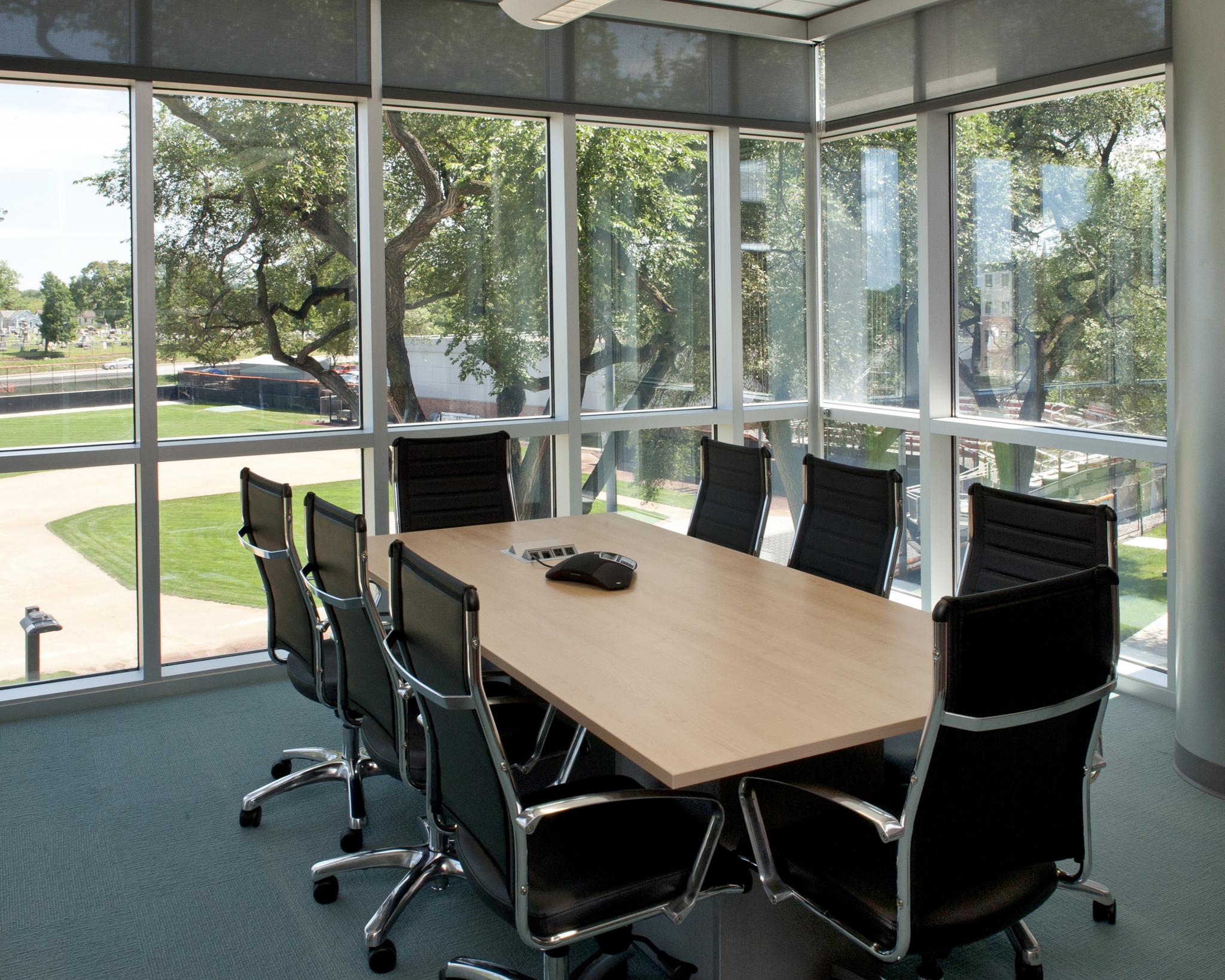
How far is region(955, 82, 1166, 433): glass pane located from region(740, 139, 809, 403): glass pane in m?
1.18

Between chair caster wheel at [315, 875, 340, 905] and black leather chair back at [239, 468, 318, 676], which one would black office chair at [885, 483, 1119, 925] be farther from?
black leather chair back at [239, 468, 318, 676]

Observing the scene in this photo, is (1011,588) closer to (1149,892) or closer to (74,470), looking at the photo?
(1149,892)

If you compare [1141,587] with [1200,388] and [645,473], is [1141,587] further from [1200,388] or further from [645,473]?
[645,473]

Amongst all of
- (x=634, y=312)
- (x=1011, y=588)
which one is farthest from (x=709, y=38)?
(x=1011, y=588)

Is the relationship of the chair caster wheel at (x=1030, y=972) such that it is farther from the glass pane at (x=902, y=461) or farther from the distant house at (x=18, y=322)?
the distant house at (x=18, y=322)

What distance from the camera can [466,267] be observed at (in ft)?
20.9

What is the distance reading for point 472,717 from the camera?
8.16 feet

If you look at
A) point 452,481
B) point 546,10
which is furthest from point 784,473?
point 546,10

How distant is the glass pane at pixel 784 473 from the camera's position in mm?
7445

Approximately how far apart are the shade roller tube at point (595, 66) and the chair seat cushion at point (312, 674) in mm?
3150

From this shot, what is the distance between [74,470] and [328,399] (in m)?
1.27

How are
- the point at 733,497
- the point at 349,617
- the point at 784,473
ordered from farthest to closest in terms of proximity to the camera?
1. the point at 784,473
2. the point at 733,497
3. the point at 349,617

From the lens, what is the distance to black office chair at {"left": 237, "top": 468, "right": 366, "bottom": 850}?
12.5ft

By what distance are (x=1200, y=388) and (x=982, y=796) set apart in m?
2.61
